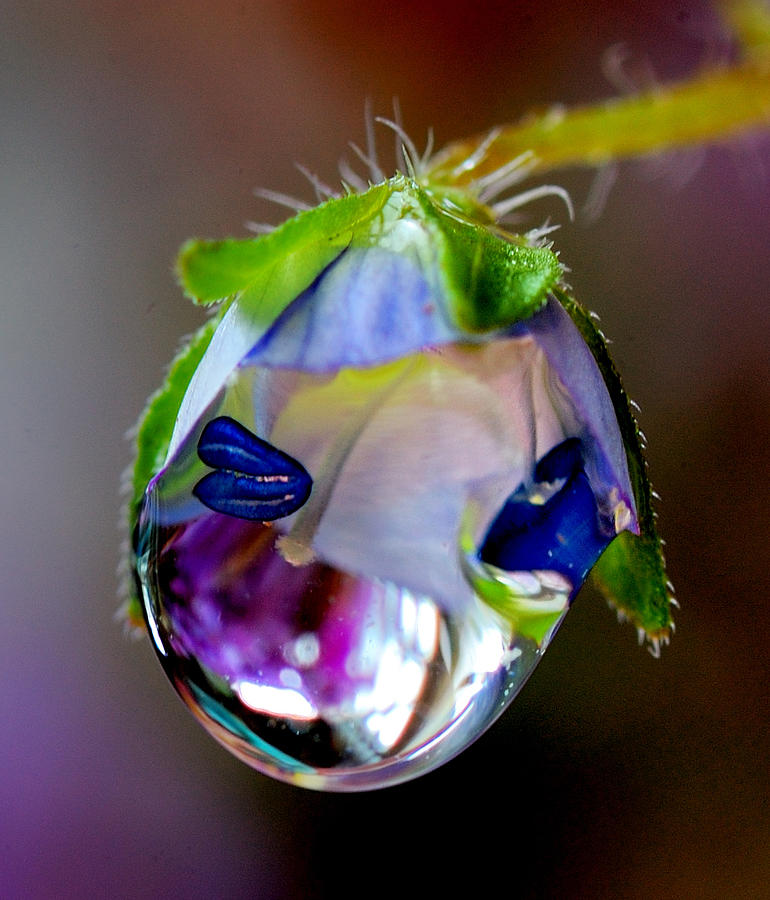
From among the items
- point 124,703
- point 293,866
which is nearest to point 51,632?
point 124,703

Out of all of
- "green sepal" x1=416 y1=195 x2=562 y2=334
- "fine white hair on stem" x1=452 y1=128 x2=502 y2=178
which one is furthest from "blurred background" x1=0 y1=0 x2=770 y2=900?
"green sepal" x1=416 y1=195 x2=562 y2=334

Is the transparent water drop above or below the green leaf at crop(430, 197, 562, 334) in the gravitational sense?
below

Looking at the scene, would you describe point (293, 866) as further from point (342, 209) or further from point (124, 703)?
point (342, 209)

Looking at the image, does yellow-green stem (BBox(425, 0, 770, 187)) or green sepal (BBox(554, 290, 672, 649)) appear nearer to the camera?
green sepal (BBox(554, 290, 672, 649))

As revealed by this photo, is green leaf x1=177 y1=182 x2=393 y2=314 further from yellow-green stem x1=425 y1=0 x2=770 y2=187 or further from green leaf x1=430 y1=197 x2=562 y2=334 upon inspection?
yellow-green stem x1=425 y1=0 x2=770 y2=187

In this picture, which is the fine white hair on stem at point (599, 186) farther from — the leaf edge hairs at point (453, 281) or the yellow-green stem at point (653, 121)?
the leaf edge hairs at point (453, 281)

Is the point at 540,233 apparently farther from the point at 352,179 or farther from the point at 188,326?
the point at 188,326
